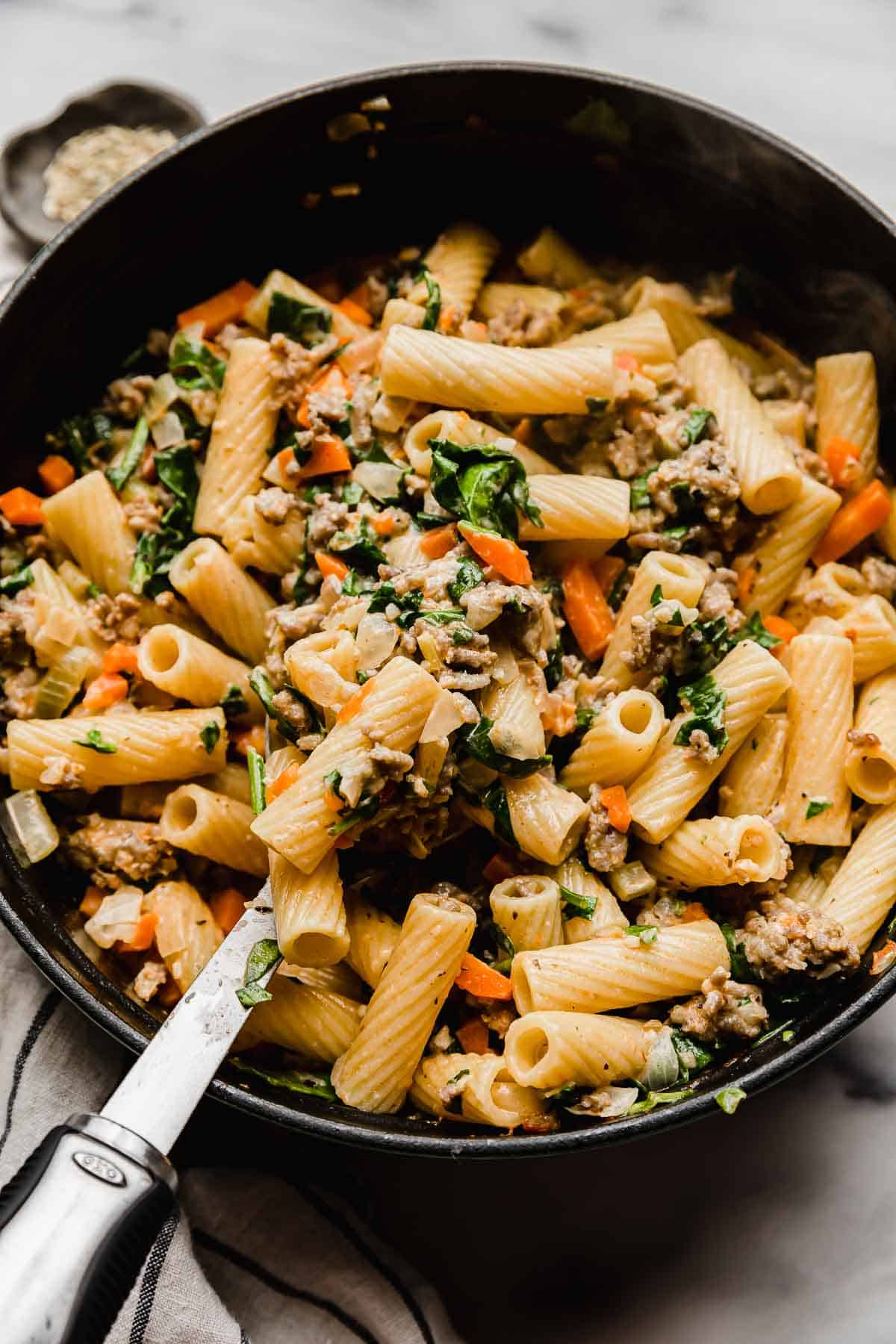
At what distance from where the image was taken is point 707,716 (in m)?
2.83

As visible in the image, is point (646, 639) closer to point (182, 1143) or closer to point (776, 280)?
point (776, 280)

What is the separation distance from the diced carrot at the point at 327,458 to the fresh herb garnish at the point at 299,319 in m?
0.44

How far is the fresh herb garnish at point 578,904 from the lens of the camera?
2811 millimetres

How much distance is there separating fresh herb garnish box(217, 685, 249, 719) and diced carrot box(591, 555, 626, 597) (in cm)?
88

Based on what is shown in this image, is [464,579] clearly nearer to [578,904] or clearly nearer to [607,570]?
[607,570]

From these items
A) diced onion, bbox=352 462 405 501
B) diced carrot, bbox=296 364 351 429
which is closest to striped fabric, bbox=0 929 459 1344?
diced onion, bbox=352 462 405 501

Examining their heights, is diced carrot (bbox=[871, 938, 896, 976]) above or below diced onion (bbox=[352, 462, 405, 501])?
below

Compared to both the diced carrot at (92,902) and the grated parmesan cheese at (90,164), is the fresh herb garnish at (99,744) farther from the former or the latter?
the grated parmesan cheese at (90,164)

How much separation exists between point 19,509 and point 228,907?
1116 millimetres

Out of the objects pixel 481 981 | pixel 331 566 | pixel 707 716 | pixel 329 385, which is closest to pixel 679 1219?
pixel 481 981

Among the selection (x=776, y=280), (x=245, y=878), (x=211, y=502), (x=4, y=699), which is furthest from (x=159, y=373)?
(x=776, y=280)

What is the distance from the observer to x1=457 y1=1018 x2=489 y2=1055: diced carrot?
2824mm

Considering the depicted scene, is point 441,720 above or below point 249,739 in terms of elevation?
above

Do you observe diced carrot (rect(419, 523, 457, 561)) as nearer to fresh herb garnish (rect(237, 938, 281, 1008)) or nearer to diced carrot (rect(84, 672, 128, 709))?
diced carrot (rect(84, 672, 128, 709))
